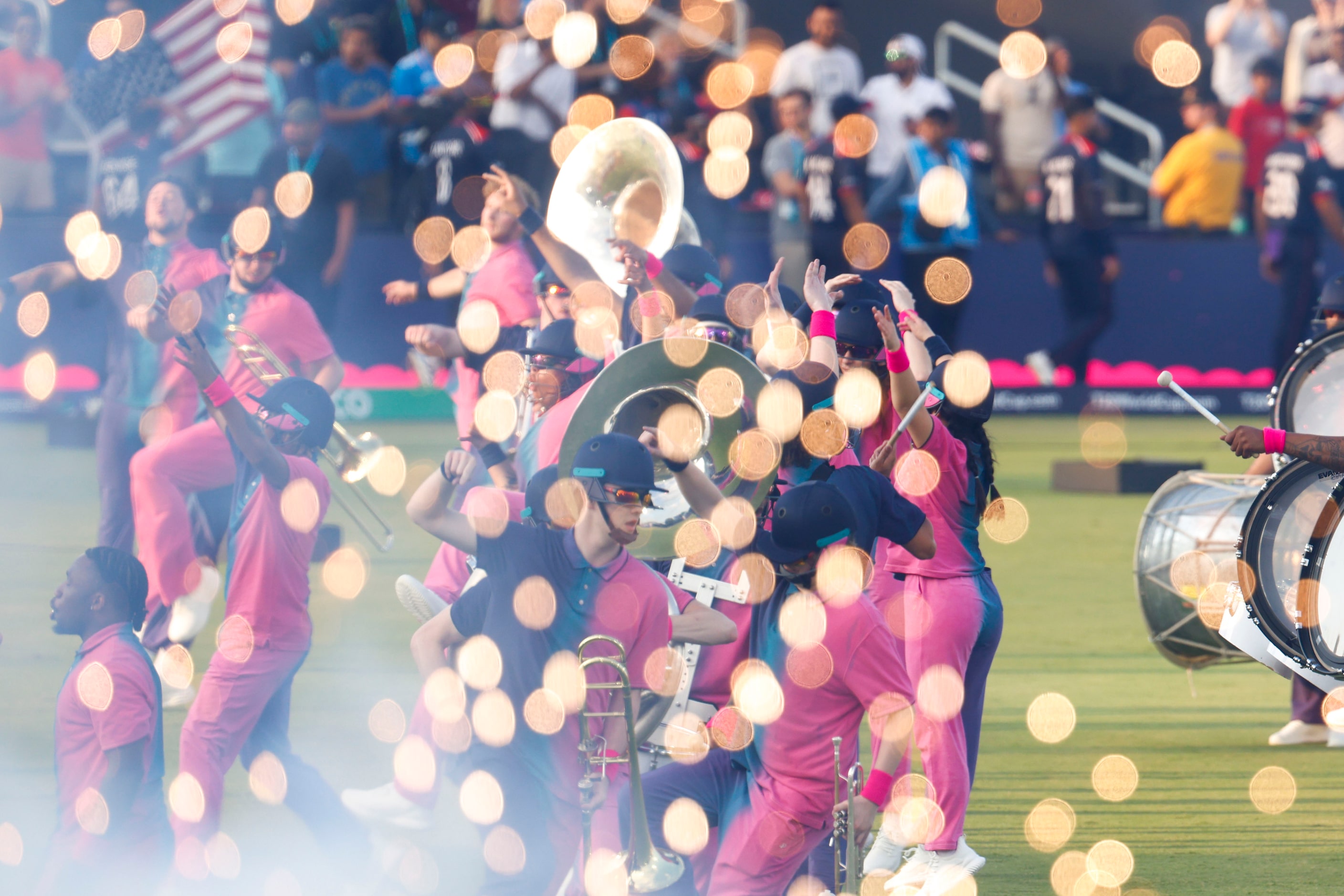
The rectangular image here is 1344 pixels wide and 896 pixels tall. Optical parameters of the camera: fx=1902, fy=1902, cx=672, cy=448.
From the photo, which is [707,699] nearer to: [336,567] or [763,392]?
[763,392]

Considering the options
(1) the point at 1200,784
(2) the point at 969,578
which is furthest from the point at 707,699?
(1) the point at 1200,784

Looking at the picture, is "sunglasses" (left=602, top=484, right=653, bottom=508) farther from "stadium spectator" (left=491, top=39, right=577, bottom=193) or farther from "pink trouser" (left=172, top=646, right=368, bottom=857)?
"stadium spectator" (left=491, top=39, right=577, bottom=193)

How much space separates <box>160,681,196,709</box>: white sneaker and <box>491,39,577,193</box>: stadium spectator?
8.72 m

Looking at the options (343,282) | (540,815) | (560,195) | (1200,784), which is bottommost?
(343,282)

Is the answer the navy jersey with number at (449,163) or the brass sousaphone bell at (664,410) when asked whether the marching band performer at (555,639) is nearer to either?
the brass sousaphone bell at (664,410)

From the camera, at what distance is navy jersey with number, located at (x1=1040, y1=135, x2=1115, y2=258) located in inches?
713

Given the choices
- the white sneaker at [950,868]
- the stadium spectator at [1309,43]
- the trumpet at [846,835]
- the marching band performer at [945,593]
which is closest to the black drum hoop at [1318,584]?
the marching band performer at [945,593]

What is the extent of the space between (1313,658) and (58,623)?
3833mm

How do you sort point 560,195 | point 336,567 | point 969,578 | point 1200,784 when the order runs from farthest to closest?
point 336,567
point 560,195
point 1200,784
point 969,578

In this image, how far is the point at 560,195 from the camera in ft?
29.4

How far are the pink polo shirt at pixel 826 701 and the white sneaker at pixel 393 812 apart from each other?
1.93 metres

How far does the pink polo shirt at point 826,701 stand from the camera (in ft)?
16.8

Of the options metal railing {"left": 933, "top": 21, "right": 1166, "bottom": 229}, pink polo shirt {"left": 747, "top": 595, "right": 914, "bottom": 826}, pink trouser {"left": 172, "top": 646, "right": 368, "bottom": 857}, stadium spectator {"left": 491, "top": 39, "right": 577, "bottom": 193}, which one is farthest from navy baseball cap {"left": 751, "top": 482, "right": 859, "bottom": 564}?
metal railing {"left": 933, "top": 21, "right": 1166, "bottom": 229}

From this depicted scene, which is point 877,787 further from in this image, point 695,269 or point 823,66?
point 823,66
